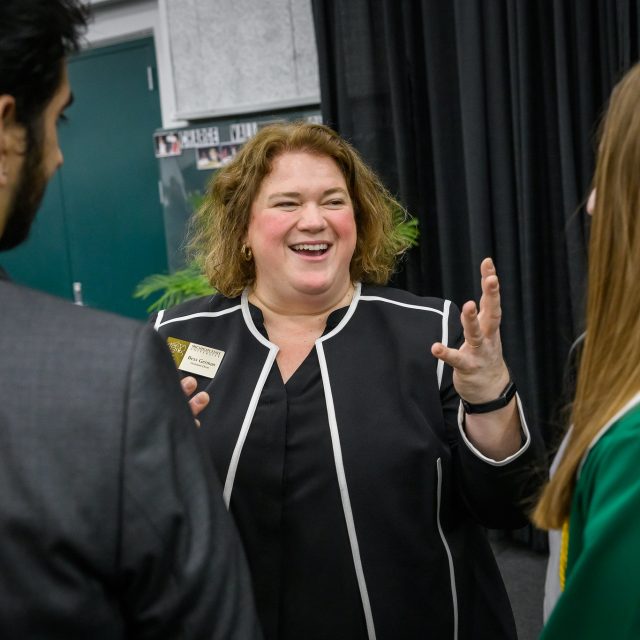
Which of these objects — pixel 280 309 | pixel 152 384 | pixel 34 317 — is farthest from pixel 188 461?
pixel 280 309

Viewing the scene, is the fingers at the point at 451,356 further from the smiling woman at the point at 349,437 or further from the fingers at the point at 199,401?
the fingers at the point at 199,401

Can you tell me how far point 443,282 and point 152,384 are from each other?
2765mm

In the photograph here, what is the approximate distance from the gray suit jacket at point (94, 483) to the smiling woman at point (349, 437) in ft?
2.16

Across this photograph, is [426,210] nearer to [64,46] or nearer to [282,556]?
[282,556]

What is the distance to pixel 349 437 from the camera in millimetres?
1428

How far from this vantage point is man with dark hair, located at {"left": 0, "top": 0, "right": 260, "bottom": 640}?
0.65 m

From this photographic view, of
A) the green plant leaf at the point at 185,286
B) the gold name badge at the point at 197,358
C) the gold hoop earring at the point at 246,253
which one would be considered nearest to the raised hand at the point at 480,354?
→ the gold name badge at the point at 197,358

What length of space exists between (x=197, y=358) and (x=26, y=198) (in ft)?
2.85

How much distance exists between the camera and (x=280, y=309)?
164 cm

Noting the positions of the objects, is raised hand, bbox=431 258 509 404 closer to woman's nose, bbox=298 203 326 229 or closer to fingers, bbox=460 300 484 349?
fingers, bbox=460 300 484 349

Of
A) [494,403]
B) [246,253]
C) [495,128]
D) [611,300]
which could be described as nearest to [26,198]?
[611,300]

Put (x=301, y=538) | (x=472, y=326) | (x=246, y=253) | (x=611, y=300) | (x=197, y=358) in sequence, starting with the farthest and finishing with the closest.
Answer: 1. (x=246, y=253)
2. (x=197, y=358)
3. (x=301, y=538)
4. (x=472, y=326)
5. (x=611, y=300)

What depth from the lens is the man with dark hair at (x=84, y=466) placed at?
2.12 feet

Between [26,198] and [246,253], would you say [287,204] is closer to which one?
[246,253]
